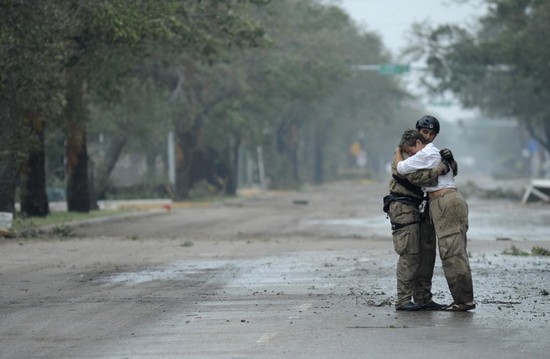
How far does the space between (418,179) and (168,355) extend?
3783 millimetres

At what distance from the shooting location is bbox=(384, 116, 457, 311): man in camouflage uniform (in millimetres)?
12844

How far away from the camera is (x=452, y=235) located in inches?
502

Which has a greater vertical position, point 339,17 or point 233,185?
point 339,17

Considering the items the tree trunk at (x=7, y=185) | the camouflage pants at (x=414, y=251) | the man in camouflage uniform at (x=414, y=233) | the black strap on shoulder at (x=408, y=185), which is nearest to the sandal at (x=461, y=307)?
the man in camouflage uniform at (x=414, y=233)

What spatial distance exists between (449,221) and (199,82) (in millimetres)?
42076

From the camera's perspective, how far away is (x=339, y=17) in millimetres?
82938

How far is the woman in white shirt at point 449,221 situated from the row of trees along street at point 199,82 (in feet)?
46.1

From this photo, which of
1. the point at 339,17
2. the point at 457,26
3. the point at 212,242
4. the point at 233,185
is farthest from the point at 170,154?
the point at 212,242

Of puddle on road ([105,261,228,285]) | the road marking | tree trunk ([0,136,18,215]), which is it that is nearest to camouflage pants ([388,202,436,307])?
the road marking

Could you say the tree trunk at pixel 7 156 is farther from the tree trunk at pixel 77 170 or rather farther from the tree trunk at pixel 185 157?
the tree trunk at pixel 185 157

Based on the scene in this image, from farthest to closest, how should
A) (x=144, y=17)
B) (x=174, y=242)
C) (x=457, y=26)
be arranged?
(x=457, y=26)
(x=144, y=17)
(x=174, y=242)

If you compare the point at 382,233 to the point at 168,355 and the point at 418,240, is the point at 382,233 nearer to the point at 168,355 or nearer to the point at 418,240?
the point at 418,240

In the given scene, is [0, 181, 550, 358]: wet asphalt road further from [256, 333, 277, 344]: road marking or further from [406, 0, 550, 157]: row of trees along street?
[406, 0, 550, 157]: row of trees along street

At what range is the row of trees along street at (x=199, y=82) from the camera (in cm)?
2812
